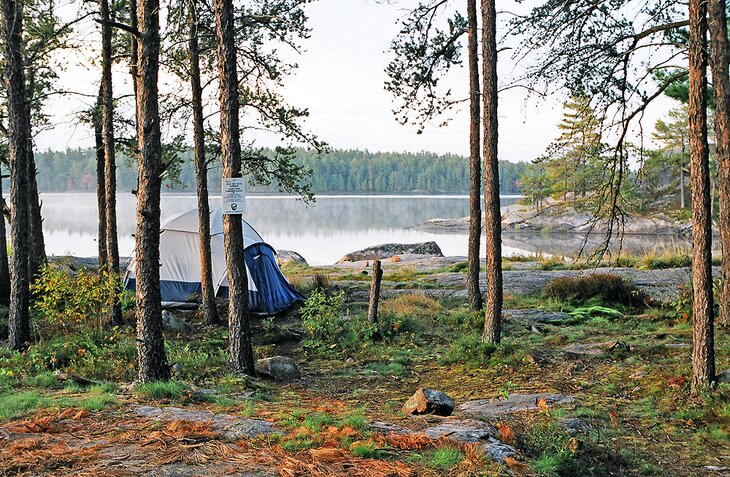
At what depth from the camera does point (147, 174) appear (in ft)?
22.7

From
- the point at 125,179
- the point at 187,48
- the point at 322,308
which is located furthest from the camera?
the point at 125,179

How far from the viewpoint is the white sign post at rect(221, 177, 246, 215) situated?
843 centimetres

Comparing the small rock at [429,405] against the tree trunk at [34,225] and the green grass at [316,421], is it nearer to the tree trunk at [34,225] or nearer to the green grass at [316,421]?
the green grass at [316,421]

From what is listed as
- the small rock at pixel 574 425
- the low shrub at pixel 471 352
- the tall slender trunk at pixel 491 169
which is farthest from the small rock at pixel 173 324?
the small rock at pixel 574 425

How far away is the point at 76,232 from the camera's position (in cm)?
4897

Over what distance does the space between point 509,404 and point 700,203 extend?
303cm

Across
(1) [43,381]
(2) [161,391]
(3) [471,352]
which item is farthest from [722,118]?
(1) [43,381]

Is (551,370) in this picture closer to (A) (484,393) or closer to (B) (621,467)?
(A) (484,393)

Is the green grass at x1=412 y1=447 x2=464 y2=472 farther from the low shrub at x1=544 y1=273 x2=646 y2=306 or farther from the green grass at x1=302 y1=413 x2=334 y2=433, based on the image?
the low shrub at x1=544 y1=273 x2=646 y2=306

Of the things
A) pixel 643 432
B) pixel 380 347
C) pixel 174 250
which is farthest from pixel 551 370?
pixel 174 250

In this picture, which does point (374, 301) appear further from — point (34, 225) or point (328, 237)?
point (328, 237)

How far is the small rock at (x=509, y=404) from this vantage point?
21.5 feet

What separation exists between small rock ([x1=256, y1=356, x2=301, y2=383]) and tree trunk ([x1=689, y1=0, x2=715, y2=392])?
16.8 feet

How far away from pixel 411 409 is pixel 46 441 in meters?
3.17
